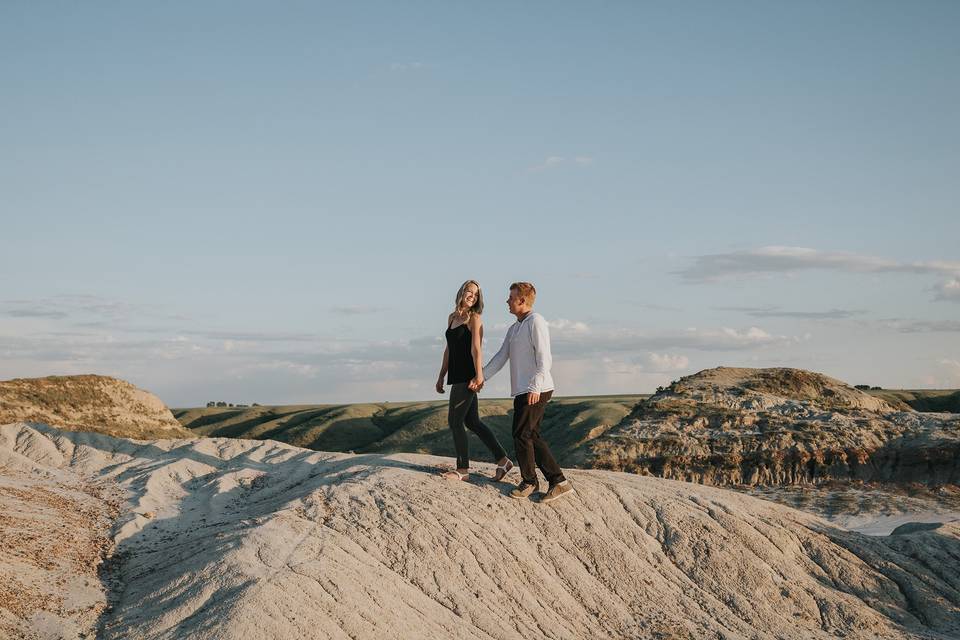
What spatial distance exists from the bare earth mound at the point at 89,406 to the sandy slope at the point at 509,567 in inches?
525

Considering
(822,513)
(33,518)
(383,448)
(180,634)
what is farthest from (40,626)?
(383,448)

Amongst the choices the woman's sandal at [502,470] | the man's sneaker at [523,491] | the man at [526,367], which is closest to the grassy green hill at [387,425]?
the woman's sandal at [502,470]

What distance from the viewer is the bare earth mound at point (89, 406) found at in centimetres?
2436

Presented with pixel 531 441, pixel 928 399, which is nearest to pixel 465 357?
pixel 531 441

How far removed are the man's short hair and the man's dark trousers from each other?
1137 millimetres

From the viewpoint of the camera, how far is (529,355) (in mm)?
9922

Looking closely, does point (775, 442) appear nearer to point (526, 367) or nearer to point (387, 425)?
point (526, 367)

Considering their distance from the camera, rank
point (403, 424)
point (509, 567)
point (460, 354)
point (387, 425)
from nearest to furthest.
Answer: point (509, 567) → point (460, 354) → point (403, 424) → point (387, 425)

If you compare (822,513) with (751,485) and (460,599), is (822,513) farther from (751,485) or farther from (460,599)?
(460,599)

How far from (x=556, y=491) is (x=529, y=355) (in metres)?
2.05

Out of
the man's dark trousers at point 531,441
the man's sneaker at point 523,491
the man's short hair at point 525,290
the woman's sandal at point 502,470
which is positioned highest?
the man's short hair at point 525,290

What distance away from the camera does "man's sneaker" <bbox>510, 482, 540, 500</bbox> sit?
35.4ft

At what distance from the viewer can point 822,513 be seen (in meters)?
19.0

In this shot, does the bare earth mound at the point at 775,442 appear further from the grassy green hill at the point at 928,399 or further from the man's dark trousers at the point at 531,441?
the grassy green hill at the point at 928,399
